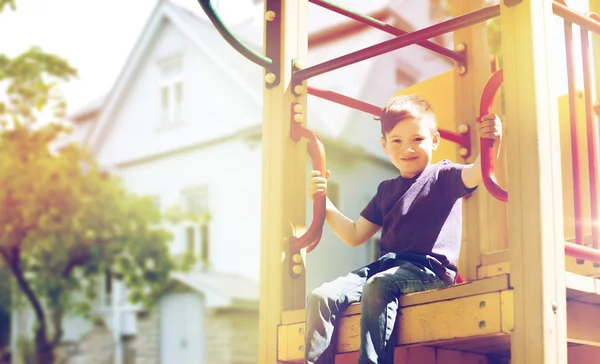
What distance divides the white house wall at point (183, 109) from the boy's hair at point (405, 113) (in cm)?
1118

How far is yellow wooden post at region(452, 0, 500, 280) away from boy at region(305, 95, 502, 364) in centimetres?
112

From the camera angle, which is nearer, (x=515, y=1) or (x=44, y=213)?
(x=515, y=1)

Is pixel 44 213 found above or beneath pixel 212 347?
above

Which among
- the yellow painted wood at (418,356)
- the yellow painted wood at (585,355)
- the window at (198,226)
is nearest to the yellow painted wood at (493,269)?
the yellow painted wood at (585,355)

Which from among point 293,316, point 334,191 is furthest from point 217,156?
point 293,316

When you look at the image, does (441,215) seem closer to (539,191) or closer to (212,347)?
(539,191)

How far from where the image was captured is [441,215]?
8.52 feet

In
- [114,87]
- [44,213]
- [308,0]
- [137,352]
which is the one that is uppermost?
[114,87]

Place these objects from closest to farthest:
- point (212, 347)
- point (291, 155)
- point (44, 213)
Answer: point (291, 155) → point (212, 347) → point (44, 213)

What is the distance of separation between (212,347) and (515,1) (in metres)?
12.0

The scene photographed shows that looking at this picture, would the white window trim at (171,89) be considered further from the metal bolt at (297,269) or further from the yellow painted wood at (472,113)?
the metal bolt at (297,269)

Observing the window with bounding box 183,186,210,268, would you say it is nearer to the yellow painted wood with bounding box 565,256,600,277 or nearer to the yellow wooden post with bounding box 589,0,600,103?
the yellow wooden post with bounding box 589,0,600,103

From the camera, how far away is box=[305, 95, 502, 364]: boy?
8.04 feet

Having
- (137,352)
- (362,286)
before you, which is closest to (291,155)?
(362,286)
